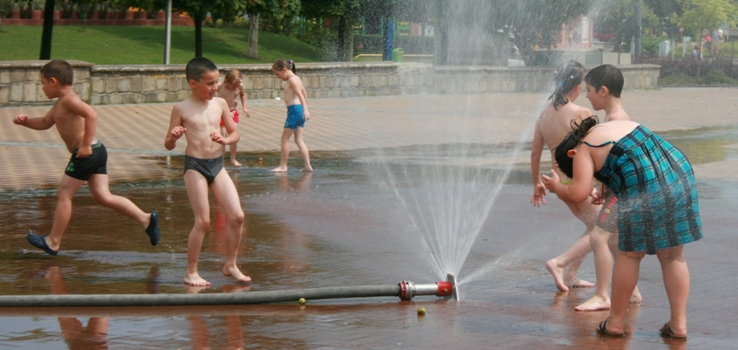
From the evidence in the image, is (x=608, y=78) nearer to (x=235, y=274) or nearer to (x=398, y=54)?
(x=235, y=274)

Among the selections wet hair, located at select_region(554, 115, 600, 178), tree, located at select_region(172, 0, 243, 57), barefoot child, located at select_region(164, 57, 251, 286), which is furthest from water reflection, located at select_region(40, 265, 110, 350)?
tree, located at select_region(172, 0, 243, 57)

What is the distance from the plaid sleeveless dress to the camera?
5277 mm

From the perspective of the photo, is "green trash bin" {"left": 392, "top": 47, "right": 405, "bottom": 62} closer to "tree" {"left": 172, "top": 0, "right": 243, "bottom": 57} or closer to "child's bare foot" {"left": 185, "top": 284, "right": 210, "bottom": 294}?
"tree" {"left": 172, "top": 0, "right": 243, "bottom": 57}

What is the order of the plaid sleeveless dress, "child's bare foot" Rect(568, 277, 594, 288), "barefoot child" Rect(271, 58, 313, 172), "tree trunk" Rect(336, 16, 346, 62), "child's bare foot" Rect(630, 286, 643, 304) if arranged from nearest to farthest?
the plaid sleeveless dress
"child's bare foot" Rect(630, 286, 643, 304)
"child's bare foot" Rect(568, 277, 594, 288)
"barefoot child" Rect(271, 58, 313, 172)
"tree trunk" Rect(336, 16, 346, 62)

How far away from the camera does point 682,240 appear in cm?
529

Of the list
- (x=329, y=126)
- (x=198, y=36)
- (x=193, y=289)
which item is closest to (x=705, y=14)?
(x=198, y=36)

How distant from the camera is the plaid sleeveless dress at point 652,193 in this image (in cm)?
528

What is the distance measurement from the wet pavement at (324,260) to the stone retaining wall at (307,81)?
14.8 feet

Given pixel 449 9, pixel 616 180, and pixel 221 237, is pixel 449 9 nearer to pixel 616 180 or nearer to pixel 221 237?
pixel 221 237

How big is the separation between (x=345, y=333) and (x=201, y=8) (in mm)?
26119

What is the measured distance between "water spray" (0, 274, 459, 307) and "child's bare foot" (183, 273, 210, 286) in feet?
2.37

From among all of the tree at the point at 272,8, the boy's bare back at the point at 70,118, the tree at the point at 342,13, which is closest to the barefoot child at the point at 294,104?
the boy's bare back at the point at 70,118

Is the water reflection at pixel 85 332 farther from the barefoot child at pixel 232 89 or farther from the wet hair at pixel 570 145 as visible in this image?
the barefoot child at pixel 232 89

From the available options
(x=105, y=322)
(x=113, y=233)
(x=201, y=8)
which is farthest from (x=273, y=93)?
(x=105, y=322)
